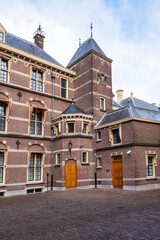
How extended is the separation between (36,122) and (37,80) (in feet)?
13.5

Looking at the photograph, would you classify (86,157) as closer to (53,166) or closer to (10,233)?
(53,166)

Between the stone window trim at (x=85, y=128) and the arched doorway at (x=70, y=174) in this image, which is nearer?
the arched doorway at (x=70, y=174)

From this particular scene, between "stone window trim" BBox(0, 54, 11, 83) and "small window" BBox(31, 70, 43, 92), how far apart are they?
240 cm

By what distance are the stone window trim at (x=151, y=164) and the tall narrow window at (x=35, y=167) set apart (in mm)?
9334

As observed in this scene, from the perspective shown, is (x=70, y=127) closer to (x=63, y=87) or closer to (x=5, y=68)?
(x=63, y=87)

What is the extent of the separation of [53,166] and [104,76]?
10.9 m

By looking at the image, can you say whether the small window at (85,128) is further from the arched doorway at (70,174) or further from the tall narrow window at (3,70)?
the tall narrow window at (3,70)

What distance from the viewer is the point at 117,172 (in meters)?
17.2

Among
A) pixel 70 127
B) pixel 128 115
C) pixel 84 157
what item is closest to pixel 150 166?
pixel 128 115

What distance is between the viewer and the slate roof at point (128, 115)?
17.4 metres

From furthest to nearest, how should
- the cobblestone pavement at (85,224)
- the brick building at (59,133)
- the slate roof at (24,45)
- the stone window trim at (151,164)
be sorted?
the slate roof at (24,45) < the stone window trim at (151,164) < the brick building at (59,133) < the cobblestone pavement at (85,224)

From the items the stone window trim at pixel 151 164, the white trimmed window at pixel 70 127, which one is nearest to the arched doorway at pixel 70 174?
the white trimmed window at pixel 70 127

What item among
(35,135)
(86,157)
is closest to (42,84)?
(35,135)

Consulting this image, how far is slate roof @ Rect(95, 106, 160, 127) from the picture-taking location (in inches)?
685
